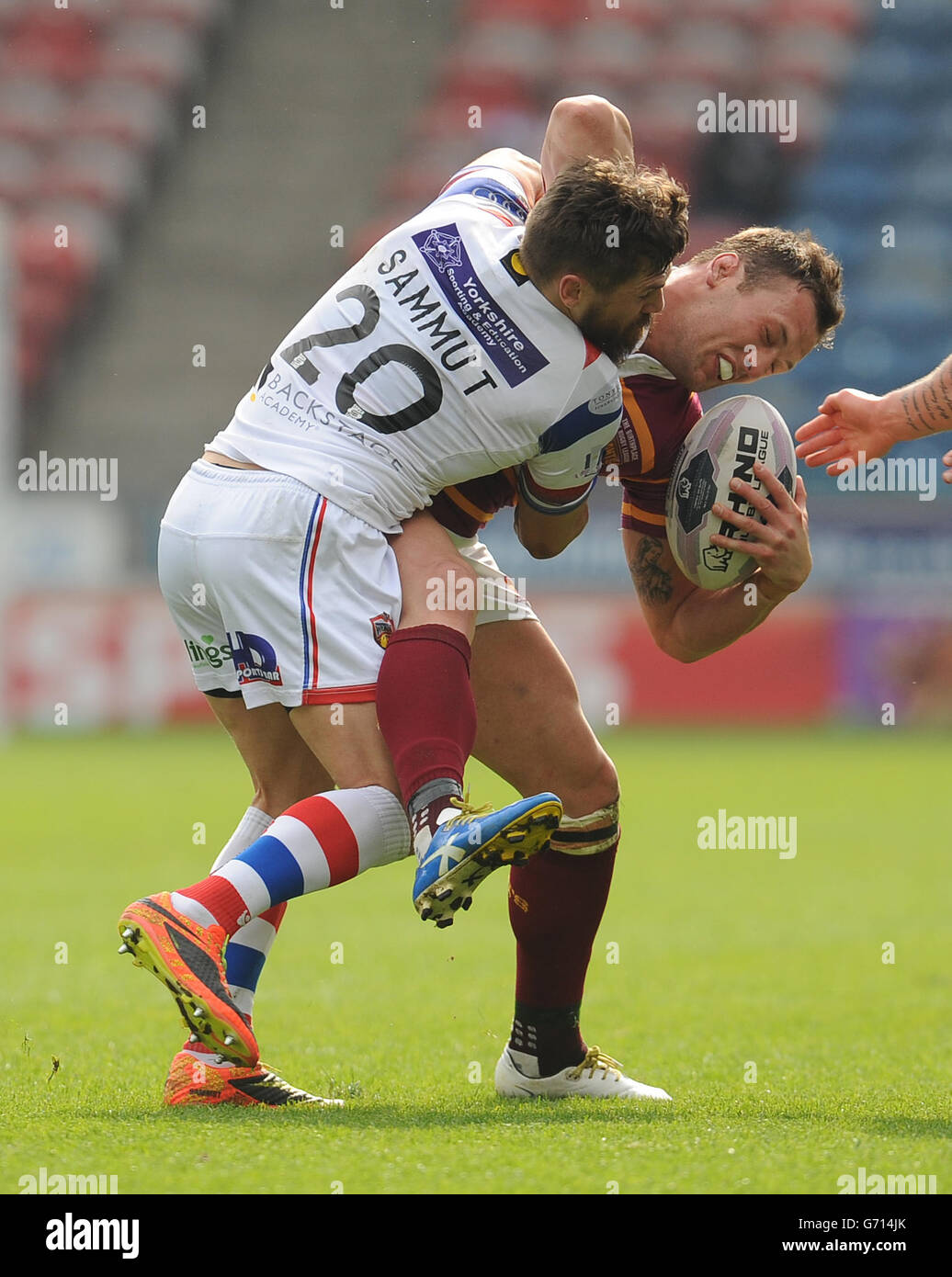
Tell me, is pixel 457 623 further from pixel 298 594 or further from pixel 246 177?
pixel 246 177

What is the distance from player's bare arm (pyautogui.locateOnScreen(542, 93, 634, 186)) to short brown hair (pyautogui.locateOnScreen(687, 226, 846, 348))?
0.33 metres

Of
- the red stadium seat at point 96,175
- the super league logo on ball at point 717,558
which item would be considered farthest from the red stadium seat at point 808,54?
the super league logo on ball at point 717,558

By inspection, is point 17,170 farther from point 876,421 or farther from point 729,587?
point 729,587

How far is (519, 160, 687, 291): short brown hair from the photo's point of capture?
327 centimetres

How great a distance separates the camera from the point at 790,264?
3.71 meters

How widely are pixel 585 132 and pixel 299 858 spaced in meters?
1.73

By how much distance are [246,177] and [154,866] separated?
16697 millimetres

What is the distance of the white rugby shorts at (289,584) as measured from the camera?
3.25 metres

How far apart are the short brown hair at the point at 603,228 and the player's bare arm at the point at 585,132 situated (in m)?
0.41

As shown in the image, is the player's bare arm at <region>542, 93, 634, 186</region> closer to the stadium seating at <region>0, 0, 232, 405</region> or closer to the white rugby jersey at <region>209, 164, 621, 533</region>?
the white rugby jersey at <region>209, 164, 621, 533</region>

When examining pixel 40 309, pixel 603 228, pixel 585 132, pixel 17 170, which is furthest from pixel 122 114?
pixel 603 228
